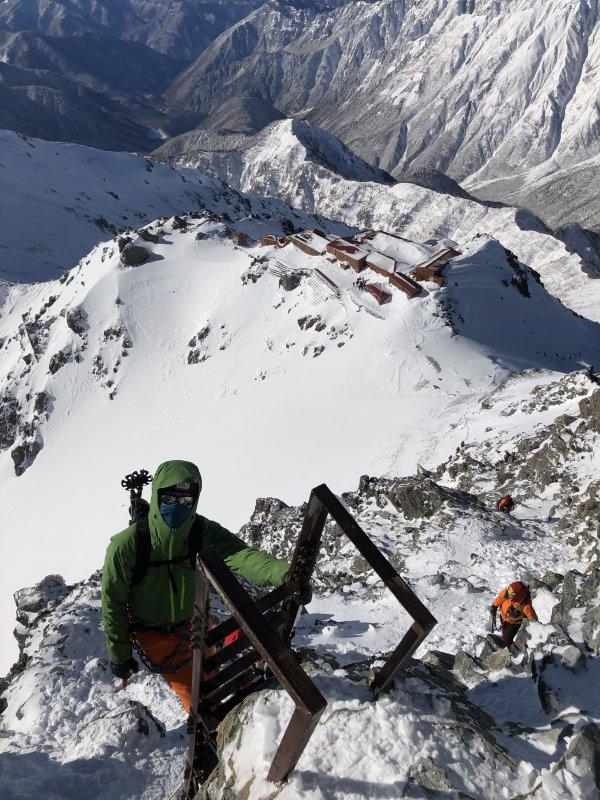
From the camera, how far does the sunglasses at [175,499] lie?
4.31 meters

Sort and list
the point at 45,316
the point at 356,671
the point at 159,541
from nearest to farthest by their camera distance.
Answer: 1. the point at 159,541
2. the point at 356,671
3. the point at 45,316

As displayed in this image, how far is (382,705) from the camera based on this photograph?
3895 mm

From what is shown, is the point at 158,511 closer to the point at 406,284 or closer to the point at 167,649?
the point at 167,649

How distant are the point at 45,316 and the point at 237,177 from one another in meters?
124

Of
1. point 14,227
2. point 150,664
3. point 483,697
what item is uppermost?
point 14,227

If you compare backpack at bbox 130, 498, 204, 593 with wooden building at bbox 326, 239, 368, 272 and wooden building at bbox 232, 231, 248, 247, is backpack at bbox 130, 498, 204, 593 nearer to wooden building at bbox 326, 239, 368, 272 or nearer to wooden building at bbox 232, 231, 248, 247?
wooden building at bbox 326, 239, 368, 272

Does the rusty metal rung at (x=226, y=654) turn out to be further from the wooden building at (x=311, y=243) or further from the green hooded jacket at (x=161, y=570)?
the wooden building at (x=311, y=243)

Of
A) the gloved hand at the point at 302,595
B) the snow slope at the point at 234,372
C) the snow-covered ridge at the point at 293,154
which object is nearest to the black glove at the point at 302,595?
the gloved hand at the point at 302,595

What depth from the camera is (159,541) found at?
4602mm

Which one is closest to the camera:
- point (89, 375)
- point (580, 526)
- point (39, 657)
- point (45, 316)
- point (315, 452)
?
point (39, 657)

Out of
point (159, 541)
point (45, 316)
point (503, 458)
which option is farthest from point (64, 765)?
point (45, 316)

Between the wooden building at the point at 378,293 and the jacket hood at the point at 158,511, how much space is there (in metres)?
33.4

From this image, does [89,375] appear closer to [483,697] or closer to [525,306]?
[525,306]

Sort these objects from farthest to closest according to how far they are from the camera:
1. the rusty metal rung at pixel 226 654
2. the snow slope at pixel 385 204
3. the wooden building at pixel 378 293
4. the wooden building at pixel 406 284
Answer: the snow slope at pixel 385 204 < the wooden building at pixel 378 293 < the wooden building at pixel 406 284 < the rusty metal rung at pixel 226 654
